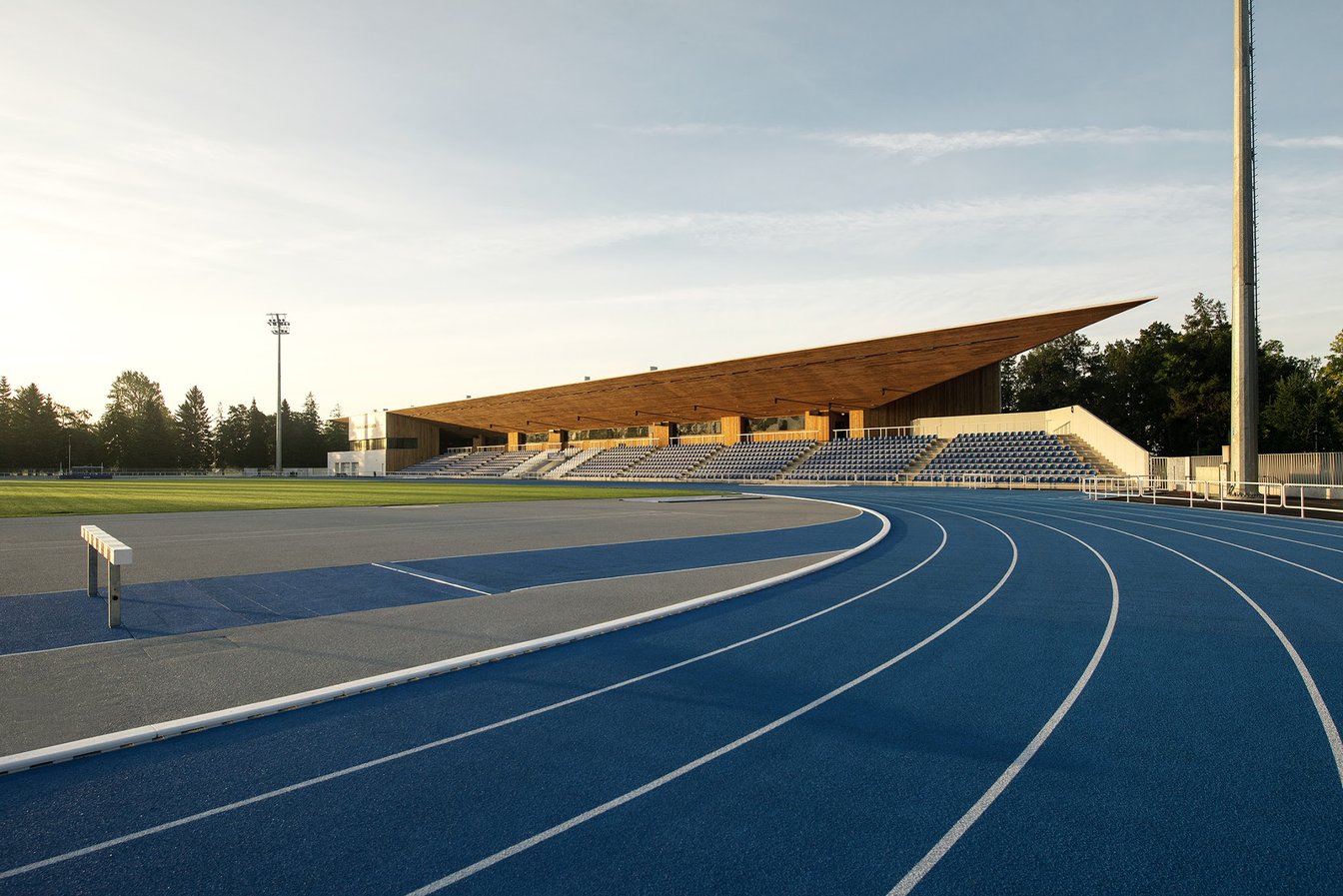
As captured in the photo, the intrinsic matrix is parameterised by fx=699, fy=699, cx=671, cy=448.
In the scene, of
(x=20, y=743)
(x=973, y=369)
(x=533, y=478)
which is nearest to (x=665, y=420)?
(x=533, y=478)

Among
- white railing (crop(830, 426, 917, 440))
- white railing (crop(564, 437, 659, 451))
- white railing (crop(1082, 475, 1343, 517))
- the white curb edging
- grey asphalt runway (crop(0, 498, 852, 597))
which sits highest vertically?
white railing (crop(830, 426, 917, 440))

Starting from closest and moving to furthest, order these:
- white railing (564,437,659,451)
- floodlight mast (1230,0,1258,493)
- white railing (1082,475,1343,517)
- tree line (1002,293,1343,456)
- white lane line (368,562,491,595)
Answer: white lane line (368,562,491,595), white railing (1082,475,1343,517), floodlight mast (1230,0,1258,493), tree line (1002,293,1343,456), white railing (564,437,659,451)

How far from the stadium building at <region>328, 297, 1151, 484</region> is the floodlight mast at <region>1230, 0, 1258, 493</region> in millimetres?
3482

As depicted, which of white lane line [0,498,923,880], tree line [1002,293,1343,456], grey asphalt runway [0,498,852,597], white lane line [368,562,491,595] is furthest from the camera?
tree line [1002,293,1343,456]

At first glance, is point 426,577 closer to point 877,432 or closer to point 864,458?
point 864,458

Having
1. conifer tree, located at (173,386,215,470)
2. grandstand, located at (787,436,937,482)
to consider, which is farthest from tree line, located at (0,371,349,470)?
grandstand, located at (787,436,937,482)

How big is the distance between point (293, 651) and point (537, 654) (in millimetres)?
2162

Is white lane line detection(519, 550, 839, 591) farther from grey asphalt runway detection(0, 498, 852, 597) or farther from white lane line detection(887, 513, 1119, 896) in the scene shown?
white lane line detection(887, 513, 1119, 896)

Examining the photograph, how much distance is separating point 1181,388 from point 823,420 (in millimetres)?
28742

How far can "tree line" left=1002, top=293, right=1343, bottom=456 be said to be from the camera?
5022cm

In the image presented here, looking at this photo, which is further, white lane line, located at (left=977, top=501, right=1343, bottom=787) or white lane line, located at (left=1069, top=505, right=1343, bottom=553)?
white lane line, located at (left=1069, top=505, right=1343, bottom=553)

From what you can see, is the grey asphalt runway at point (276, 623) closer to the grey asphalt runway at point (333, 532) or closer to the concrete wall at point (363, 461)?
the grey asphalt runway at point (333, 532)

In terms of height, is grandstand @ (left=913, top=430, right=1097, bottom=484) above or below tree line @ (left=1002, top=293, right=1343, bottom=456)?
below

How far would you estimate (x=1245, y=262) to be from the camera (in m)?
24.2
